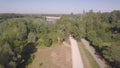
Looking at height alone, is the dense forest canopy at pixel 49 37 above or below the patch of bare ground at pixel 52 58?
above

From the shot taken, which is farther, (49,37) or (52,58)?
(49,37)

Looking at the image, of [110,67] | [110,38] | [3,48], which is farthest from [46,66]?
[110,38]

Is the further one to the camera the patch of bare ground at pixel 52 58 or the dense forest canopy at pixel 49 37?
the patch of bare ground at pixel 52 58

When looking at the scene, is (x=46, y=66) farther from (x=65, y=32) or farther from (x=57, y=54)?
(x=65, y=32)

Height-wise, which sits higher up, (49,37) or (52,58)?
(49,37)
